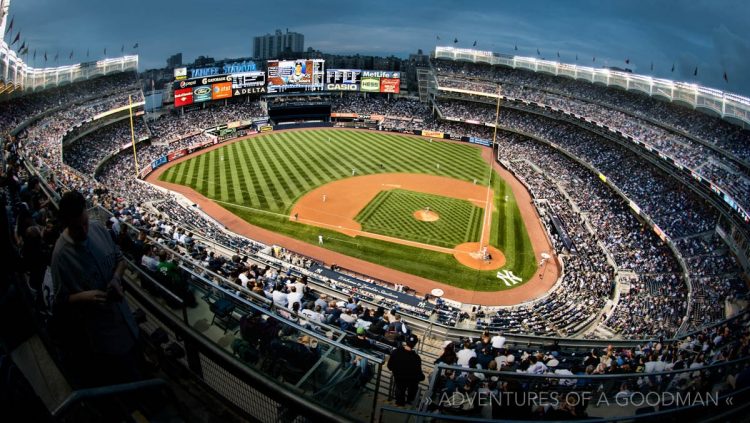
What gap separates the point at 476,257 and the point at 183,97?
49.0 metres

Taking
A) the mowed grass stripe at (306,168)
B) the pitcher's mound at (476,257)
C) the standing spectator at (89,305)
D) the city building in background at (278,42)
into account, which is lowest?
the pitcher's mound at (476,257)

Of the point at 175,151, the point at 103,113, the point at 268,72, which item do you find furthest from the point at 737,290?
the point at 268,72

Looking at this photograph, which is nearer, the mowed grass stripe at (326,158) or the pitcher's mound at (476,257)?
the pitcher's mound at (476,257)

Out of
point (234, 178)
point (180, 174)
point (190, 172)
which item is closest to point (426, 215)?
point (234, 178)

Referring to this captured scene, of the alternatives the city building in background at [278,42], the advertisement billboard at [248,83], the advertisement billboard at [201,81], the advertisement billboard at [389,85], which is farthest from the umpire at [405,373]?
the city building in background at [278,42]

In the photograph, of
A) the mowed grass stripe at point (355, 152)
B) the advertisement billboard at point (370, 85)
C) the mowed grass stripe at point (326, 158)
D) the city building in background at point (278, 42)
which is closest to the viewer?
the mowed grass stripe at point (326, 158)

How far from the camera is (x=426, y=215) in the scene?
1487 inches

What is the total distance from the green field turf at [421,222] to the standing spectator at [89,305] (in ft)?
95.6

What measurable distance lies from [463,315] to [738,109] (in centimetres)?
2799

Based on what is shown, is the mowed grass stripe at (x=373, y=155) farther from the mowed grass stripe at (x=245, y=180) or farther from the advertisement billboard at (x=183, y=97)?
the advertisement billboard at (x=183, y=97)

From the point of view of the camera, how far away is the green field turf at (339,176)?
101 ft

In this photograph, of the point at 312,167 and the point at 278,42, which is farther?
the point at 278,42

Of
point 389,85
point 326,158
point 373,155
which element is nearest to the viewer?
point 326,158

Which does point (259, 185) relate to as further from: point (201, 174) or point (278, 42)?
point (278, 42)
